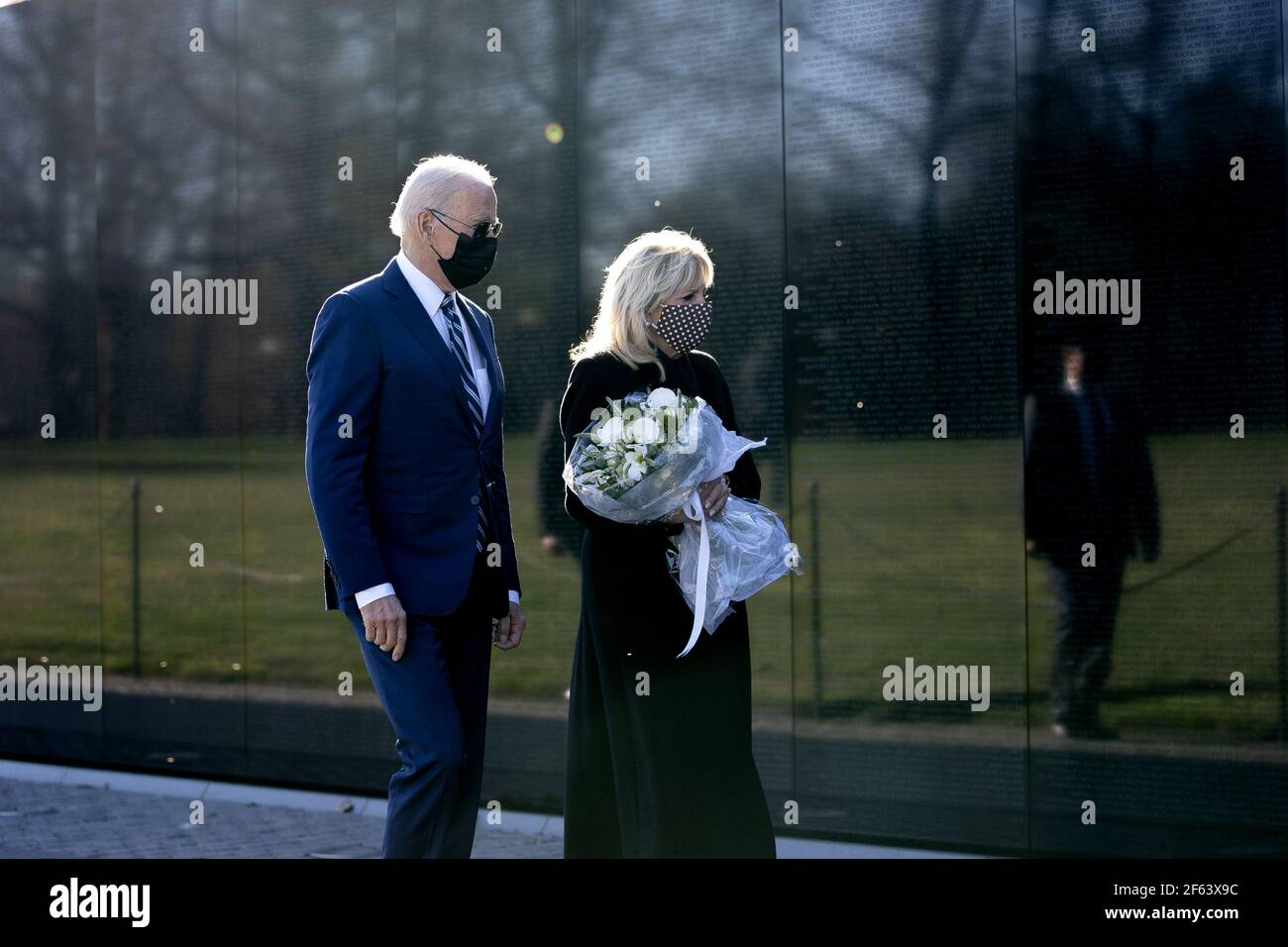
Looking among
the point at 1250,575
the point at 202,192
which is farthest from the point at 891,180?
the point at 202,192

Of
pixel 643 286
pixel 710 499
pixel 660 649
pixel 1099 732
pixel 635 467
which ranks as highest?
pixel 643 286

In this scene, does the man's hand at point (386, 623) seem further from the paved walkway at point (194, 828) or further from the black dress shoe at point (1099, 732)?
the black dress shoe at point (1099, 732)

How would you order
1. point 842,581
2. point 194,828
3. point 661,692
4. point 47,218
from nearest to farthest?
point 661,692
point 842,581
point 194,828
point 47,218

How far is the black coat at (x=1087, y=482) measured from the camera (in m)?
5.94

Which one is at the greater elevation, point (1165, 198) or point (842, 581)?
point (1165, 198)

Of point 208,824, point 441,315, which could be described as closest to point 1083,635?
point 441,315

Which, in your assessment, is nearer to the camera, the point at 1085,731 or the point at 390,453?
the point at 390,453

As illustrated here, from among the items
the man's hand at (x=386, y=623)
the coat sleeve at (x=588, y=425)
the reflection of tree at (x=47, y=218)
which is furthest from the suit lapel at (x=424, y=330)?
the reflection of tree at (x=47, y=218)

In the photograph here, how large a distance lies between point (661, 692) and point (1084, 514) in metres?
2.22

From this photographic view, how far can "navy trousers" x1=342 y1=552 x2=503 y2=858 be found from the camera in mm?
4145

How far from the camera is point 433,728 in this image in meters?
4.16

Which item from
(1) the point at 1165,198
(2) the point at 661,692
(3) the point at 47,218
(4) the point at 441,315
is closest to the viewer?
(4) the point at 441,315

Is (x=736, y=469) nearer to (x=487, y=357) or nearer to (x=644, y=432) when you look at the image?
(x=644, y=432)

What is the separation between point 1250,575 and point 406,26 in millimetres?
4607
